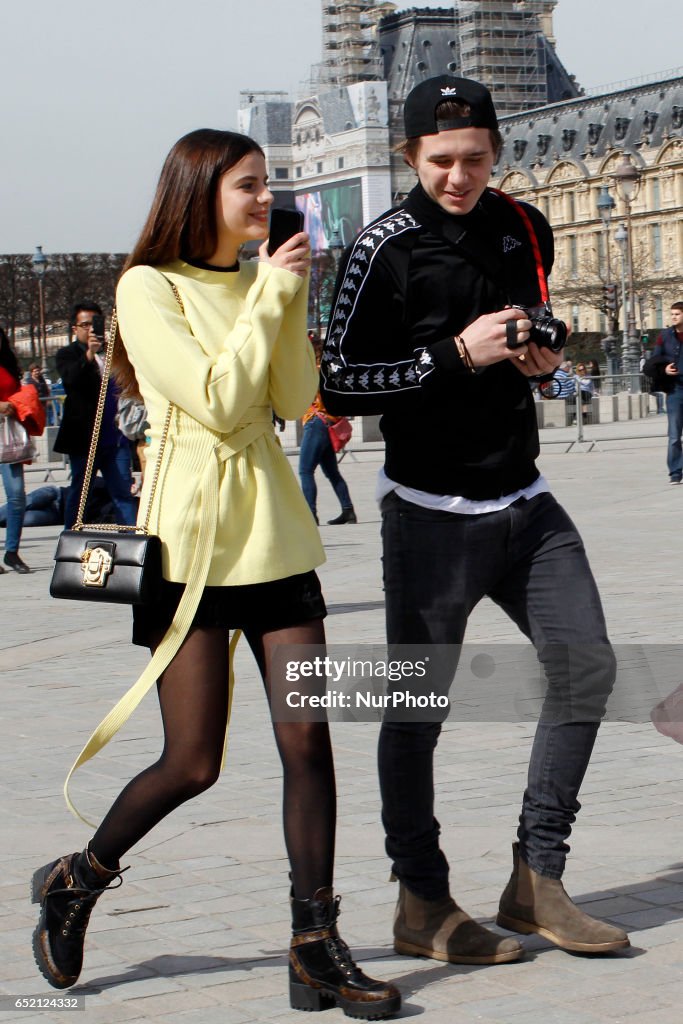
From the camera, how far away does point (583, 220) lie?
312ft

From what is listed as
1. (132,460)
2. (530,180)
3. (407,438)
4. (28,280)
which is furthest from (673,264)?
(407,438)

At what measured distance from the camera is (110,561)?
3.08 metres

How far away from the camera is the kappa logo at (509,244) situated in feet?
10.9

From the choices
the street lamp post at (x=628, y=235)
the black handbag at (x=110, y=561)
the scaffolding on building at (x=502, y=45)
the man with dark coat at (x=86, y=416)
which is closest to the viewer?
the black handbag at (x=110, y=561)

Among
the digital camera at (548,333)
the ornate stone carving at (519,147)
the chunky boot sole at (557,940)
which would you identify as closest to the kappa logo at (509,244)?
the digital camera at (548,333)

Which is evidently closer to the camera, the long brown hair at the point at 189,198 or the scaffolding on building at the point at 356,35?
the long brown hair at the point at 189,198

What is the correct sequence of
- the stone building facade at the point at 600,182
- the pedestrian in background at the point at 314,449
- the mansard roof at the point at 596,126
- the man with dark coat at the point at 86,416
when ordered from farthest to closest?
1. the mansard roof at the point at 596,126
2. the stone building facade at the point at 600,182
3. the pedestrian in background at the point at 314,449
4. the man with dark coat at the point at 86,416

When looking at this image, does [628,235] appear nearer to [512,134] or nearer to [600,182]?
[600,182]

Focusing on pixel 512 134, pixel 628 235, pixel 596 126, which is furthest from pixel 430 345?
pixel 512 134

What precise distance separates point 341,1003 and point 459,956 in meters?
0.36

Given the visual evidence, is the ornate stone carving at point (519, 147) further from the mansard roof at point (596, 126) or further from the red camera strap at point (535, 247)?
the red camera strap at point (535, 247)

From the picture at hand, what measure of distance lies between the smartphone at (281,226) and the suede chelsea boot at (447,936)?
1.24 m

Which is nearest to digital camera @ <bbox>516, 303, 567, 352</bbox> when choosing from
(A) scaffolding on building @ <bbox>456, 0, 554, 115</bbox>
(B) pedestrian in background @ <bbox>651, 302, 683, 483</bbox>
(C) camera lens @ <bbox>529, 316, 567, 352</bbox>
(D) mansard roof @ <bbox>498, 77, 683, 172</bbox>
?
(C) camera lens @ <bbox>529, 316, 567, 352</bbox>

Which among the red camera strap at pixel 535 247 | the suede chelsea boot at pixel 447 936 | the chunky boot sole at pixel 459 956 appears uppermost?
the red camera strap at pixel 535 247
